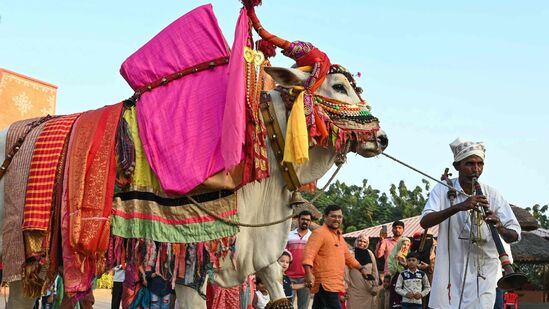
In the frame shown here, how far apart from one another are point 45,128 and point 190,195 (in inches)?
46.0

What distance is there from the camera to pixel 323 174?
18.3 feet

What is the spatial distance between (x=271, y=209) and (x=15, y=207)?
172cm

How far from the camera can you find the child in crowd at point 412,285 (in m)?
10.4

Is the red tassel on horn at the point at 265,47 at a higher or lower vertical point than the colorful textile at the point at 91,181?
higher

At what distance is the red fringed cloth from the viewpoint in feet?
16.2

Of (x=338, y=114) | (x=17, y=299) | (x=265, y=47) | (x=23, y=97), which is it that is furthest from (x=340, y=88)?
(x=23, y=97)

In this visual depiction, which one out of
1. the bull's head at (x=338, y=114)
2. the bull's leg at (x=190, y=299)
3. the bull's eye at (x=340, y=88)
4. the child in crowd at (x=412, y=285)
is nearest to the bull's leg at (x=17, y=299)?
the bull's leg at (x=190, y=299)

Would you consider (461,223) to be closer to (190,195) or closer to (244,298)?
(190,195)

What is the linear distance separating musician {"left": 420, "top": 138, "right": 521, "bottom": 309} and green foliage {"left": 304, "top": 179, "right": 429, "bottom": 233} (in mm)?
27652

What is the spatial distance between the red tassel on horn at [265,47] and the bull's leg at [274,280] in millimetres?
1591

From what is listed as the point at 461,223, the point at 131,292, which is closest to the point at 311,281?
the point at 131,292

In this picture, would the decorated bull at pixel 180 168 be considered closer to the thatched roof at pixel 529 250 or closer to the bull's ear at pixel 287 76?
the bull's ear at pixel 287 76

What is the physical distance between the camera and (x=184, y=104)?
202 inches

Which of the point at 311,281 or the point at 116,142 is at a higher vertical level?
the point at 116,142
